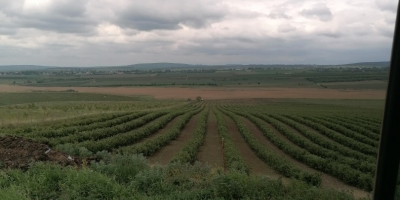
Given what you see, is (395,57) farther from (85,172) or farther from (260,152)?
(260,152)

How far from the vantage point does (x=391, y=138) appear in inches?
82.0

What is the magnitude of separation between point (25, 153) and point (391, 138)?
1204 cm

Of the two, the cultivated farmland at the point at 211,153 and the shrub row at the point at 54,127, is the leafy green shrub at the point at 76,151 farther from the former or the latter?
the shrub row at the point at 54,127

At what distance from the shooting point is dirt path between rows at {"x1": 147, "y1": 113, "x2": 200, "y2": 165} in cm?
1722

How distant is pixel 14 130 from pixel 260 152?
615 inches

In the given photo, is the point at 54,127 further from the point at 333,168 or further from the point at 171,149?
the point at 333,168

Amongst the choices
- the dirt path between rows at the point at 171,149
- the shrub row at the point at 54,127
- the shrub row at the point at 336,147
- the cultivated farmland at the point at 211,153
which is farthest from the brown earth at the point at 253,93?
the dirt path between rows at the point at 171,149

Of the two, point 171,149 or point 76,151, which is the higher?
point 76,151

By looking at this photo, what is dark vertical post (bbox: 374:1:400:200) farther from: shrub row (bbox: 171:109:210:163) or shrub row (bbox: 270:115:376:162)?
shrub row (bbox: 270:115:376:162)

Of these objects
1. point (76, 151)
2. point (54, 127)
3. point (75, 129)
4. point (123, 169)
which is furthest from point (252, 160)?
point (54, 127)

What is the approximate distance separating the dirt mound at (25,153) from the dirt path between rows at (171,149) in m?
5.47

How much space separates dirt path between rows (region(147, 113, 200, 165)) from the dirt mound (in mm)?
5467

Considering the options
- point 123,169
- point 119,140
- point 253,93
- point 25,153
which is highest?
point 123,169

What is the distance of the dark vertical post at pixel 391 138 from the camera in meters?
2.02
